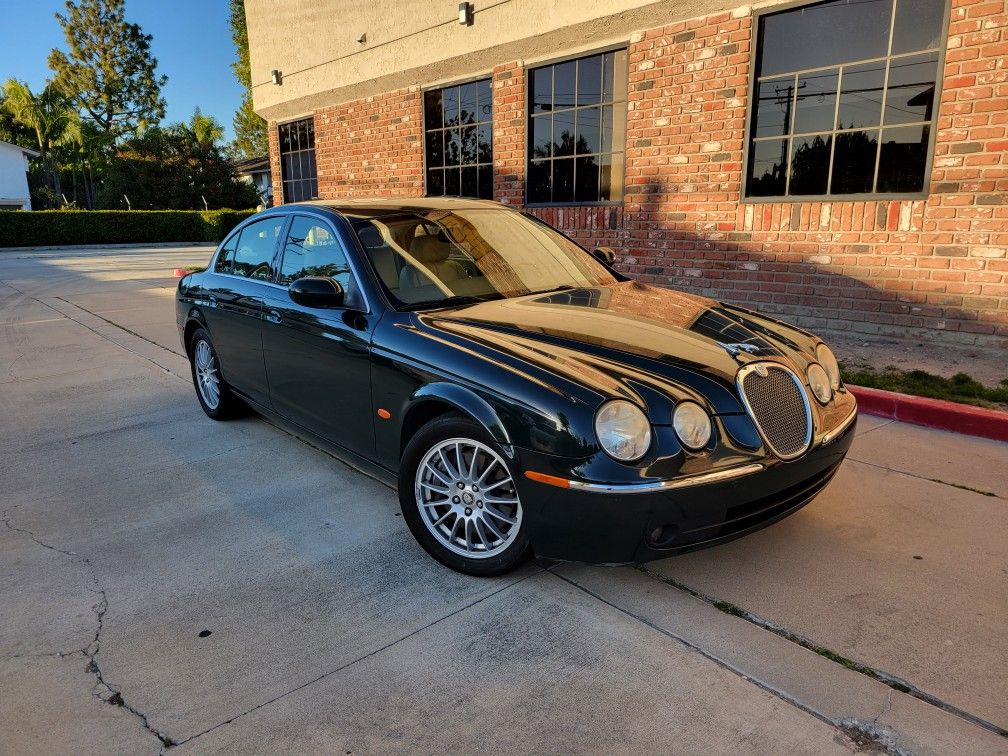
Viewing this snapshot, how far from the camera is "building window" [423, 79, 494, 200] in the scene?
10766 millimetres

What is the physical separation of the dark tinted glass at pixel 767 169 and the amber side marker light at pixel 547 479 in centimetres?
601

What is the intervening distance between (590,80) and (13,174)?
175ft

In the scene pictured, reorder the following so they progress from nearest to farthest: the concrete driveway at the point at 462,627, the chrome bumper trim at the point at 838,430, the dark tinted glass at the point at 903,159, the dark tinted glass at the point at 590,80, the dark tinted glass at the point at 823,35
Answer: the concrete driveway at the point at 462,627 → the chrome bumper trim at the point at 838,430 → the dark tinted glass at the point at 903,159 → the dark tinted glass at the point at 823,35 → the dark tinted glass at the point at 590,80

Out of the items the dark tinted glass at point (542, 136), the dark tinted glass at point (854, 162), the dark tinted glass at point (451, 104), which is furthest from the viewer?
the dark tinted glass at point (451, 104)

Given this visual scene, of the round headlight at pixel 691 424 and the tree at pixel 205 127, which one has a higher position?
the tree at pixel 205 127

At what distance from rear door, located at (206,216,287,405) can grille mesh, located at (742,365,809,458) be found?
2936 millimetres

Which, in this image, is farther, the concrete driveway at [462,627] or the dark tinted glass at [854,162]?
the dark tinted glass at [854,162]

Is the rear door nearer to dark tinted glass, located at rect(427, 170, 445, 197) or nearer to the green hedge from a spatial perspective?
dark tinted glass, located at rect(427, 170, 445, 197)

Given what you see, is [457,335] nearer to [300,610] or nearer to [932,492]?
[300,610]

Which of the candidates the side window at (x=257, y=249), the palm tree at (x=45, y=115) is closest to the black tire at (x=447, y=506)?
the side window at (x=257, y=249)

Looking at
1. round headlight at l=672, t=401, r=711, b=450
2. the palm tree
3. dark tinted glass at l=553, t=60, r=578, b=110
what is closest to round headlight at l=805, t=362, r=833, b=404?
round headlight at l=672, t=401, r=711, b=450

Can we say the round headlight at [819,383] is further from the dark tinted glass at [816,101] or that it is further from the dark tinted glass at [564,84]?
the dark tinted glass at [564,84]

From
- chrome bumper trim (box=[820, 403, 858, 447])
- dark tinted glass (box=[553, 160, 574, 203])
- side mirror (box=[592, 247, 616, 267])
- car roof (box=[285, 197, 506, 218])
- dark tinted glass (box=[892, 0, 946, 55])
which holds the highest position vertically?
dark tinted glass (box=[892, 0, 946, 55])

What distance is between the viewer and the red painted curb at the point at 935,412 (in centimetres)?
473
